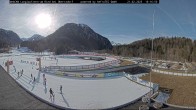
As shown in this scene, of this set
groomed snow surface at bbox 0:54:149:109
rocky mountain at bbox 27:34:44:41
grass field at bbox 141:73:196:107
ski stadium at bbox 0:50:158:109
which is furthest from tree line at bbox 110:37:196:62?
rocky mountain at bbox 27:34:44:41

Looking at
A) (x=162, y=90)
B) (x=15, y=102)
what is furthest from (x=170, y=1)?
(x=15, y=102)

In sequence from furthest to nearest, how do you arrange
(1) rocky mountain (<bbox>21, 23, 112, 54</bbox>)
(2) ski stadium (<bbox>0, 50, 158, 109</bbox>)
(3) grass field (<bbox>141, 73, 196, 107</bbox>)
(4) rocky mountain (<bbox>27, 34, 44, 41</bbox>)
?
(3) grass field (<bbox>141, 73, 196, 107</bbox>)
(4) rocky mountain (<bbox>27, 34, 44, 41</bbox>)
(1) rocky mountain (<bbox>21, 23, 112, 54</bbox>)
(2) ski stadium (<bbox>0, 50, 158, 109</bbox>)

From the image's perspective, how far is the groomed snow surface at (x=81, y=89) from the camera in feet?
29.7

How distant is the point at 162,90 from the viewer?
10.2 m

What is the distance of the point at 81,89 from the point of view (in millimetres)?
9781

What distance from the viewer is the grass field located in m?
10.0

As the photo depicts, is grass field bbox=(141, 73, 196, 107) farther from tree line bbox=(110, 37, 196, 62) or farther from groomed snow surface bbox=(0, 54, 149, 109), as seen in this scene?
tree line bbox=(110, 37, 196, 62)

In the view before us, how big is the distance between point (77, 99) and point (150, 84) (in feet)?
10.4

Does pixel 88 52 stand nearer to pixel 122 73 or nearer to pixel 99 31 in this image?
pixel 99 31

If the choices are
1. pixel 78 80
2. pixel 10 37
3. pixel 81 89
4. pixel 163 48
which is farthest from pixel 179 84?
pixel 10 37

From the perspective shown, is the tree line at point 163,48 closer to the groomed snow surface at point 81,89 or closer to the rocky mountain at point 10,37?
the groomed snow surface at point 81,89

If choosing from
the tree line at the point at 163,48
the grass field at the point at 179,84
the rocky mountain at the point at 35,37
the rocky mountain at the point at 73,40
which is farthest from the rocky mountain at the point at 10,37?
the grass field at the point at 179,84

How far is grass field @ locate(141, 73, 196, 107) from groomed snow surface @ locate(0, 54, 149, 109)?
0.77 m

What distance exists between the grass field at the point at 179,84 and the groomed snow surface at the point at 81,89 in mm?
768
